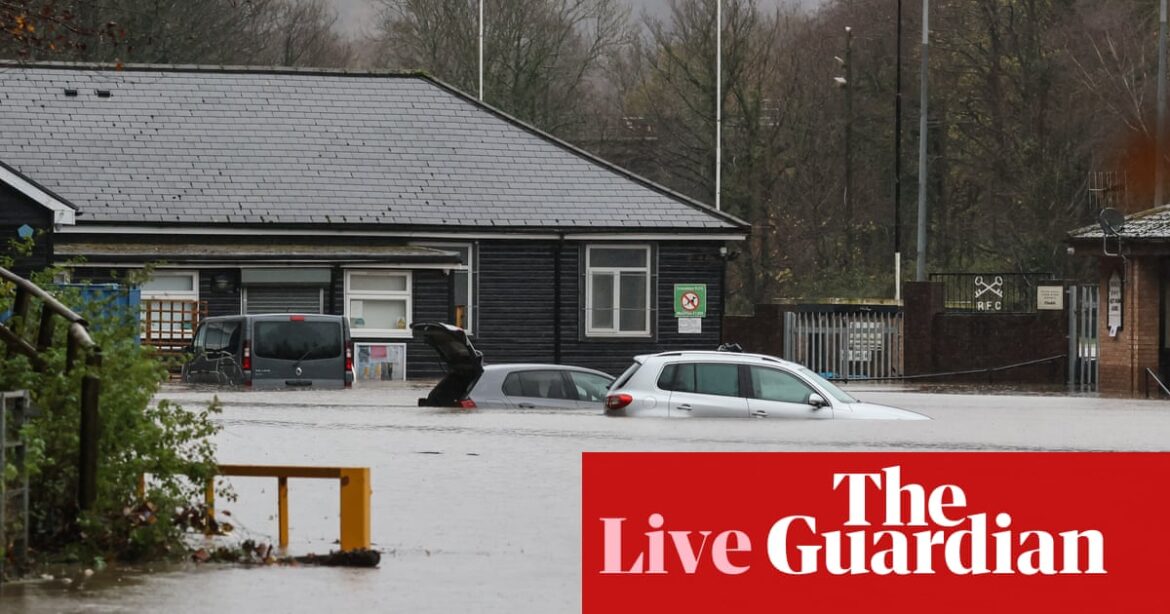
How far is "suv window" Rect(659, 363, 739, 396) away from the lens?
938 inches

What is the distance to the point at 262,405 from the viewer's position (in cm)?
3047

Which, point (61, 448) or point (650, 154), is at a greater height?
point (650, 154)

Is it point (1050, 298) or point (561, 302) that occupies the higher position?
point (1050, 298)

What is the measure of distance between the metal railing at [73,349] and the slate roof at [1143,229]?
2711 cm

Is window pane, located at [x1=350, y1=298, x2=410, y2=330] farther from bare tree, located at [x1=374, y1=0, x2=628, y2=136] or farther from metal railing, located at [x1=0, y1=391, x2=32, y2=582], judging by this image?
metal railing, located at [x1=0, y1=391, x2=32, y2=582]

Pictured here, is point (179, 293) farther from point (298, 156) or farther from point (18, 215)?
point (298, 156)

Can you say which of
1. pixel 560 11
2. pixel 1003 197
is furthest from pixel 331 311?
pixel 560 11

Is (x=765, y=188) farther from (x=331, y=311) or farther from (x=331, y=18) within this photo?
(x=331, y=18)

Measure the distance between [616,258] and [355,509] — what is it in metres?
30.9

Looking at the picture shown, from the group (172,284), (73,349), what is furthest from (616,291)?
(73,349)

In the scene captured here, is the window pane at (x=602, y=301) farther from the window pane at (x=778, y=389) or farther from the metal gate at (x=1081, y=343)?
the window pane at (x=778, y=389)

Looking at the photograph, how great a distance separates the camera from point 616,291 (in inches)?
1758

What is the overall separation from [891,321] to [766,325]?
2836 mm

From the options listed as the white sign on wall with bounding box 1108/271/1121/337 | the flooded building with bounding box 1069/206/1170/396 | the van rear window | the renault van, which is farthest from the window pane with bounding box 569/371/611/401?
the white sign on wall with bounding box 1108/271/1121/337
